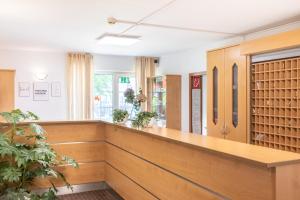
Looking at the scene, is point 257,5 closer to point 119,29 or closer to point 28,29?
point 119,29

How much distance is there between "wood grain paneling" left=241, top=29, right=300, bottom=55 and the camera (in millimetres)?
3642

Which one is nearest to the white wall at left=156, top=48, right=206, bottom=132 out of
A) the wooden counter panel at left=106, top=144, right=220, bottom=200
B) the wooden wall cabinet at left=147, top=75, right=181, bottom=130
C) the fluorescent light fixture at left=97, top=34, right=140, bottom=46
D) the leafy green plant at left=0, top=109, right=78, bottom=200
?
the wooden wall cabinet at left=147, top=75, right=181, bottom=130

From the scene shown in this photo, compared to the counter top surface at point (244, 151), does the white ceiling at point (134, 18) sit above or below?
above

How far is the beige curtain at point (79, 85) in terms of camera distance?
777 cm

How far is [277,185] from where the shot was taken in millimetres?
1720

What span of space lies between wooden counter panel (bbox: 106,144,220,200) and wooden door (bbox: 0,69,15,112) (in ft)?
13.2

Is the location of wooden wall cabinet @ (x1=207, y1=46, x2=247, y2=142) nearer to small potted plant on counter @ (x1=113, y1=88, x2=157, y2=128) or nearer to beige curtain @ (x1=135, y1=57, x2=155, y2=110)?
small potted plant on counter @ (x1=113, y1=88, x2=157, y2=128)

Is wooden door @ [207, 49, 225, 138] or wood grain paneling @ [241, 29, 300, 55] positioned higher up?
wood grain paneling @ [241, 29, 300, 55]

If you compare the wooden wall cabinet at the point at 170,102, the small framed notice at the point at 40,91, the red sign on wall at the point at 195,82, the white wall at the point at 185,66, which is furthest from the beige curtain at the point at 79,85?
the red sign on wall at the point at 195,82

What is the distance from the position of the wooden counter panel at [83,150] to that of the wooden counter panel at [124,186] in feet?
0.86

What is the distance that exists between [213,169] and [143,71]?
21.5ft

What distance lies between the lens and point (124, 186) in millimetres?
4047

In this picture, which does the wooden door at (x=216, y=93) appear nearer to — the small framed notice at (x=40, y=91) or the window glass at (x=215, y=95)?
the window glass at (x=215, y=95)

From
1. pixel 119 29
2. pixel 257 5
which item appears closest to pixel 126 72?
pixel 119 29
